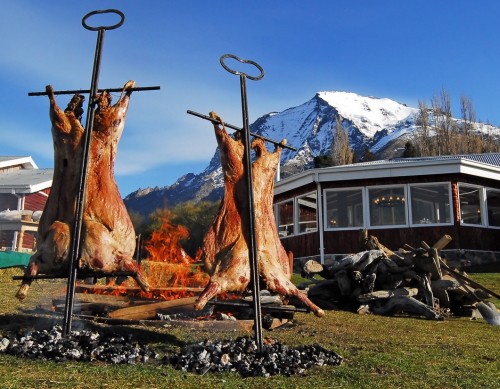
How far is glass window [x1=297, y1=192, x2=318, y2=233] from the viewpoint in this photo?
25031 millimetres

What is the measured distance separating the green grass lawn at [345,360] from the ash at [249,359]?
134 millimetres

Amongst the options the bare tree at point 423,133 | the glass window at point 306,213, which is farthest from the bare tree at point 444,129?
the glass window at point 306,213

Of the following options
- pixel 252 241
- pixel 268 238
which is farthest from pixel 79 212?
pixel 268 238

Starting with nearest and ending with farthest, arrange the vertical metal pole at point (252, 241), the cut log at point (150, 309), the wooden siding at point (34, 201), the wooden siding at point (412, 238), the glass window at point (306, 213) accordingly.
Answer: the vertical metal pole at point (252, 241)
the cut log at point (150, 309)
the wooden siding at point (412, 238)
the glass window at point (306, 213)
the wooden siding at point (34, 201)

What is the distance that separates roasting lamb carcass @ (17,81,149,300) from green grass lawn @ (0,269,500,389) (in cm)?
113

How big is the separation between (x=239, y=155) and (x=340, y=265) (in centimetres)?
610

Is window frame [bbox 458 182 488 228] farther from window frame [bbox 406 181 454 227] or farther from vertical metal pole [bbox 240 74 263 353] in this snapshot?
vertical metal pole [bbox 240 74 263 353]

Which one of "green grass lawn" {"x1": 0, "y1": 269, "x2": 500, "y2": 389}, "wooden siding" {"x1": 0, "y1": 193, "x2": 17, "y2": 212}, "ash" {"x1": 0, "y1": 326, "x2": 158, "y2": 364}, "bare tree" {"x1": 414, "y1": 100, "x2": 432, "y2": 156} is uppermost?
"bare tree" {"x1": 414, "y1": 100, "x2": 432, "y2": 156}

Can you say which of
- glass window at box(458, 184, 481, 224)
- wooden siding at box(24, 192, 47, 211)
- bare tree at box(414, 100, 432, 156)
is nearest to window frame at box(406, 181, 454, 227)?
glass window at box(458, 184, 481, 224)

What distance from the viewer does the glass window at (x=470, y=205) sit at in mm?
22645

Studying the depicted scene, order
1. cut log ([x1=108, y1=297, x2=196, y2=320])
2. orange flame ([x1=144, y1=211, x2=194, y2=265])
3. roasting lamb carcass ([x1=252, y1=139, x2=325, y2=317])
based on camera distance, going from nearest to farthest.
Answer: roasting lamb carcass ([x1=252, y1=139, x2=325, y2=317]) < cut log ([x1=108, y1=297, x2=196, y2=320]) < orange flame ([x1=144, y1=211, x2=194, y2=265])

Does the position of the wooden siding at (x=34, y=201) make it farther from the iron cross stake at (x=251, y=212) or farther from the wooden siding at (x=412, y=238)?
the iron cross stake at (x=251, y=212)

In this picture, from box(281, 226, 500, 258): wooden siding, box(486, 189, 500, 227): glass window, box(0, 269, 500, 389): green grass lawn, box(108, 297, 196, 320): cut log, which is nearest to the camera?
box(0, 269, 500, 389): green grass lawn

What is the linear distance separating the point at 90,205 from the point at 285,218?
20.4 metres
